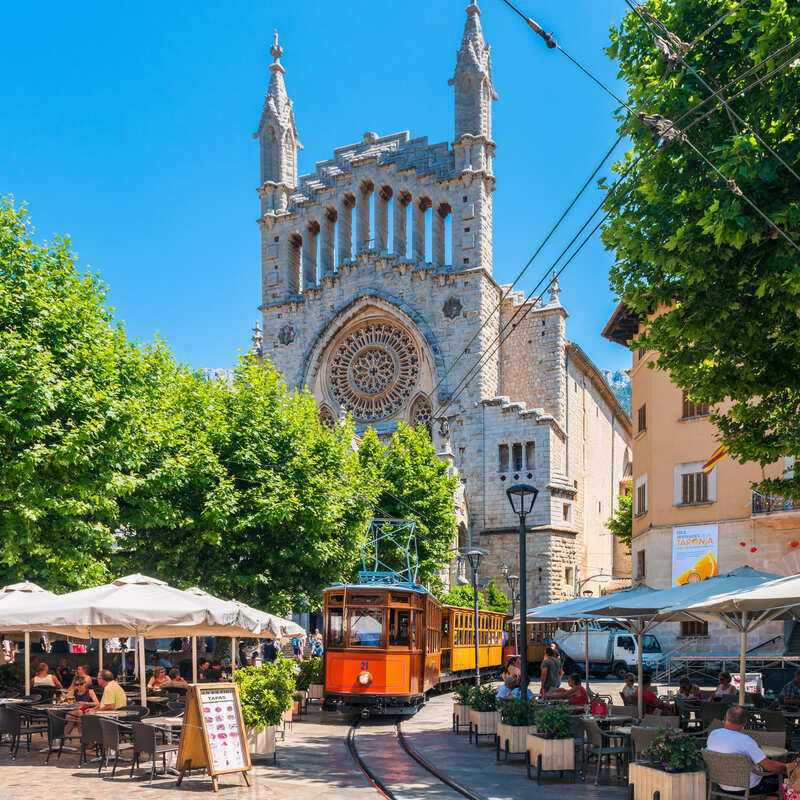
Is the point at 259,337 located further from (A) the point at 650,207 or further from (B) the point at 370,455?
(A) the point at 650,207

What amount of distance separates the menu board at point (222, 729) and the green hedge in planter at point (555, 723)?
375 cm

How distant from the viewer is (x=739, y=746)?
28.2ft

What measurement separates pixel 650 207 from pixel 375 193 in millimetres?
38531

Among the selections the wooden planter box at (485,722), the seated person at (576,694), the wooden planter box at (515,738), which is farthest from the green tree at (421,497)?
the wooden planter box at (515,738)

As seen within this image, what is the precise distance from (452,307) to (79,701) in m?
34.1

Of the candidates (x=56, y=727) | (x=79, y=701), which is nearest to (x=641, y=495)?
(x=79, y=701)

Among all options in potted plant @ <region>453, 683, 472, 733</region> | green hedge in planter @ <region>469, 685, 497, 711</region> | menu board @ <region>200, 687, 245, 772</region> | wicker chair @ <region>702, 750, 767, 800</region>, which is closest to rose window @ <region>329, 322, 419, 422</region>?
potted plant @ <region>453, 683, 472, 733</region>

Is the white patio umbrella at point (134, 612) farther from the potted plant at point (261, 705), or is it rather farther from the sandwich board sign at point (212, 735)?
the sandwich board sign at point (212, 735)

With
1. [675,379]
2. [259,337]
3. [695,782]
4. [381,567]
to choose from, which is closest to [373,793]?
[695,782]

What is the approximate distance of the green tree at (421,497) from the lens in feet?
119

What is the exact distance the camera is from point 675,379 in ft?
43.3

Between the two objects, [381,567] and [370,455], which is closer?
[381,567]

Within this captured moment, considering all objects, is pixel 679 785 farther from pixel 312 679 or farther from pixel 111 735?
pixel 312 679

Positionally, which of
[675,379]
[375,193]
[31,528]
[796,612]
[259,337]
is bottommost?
[796,612]
